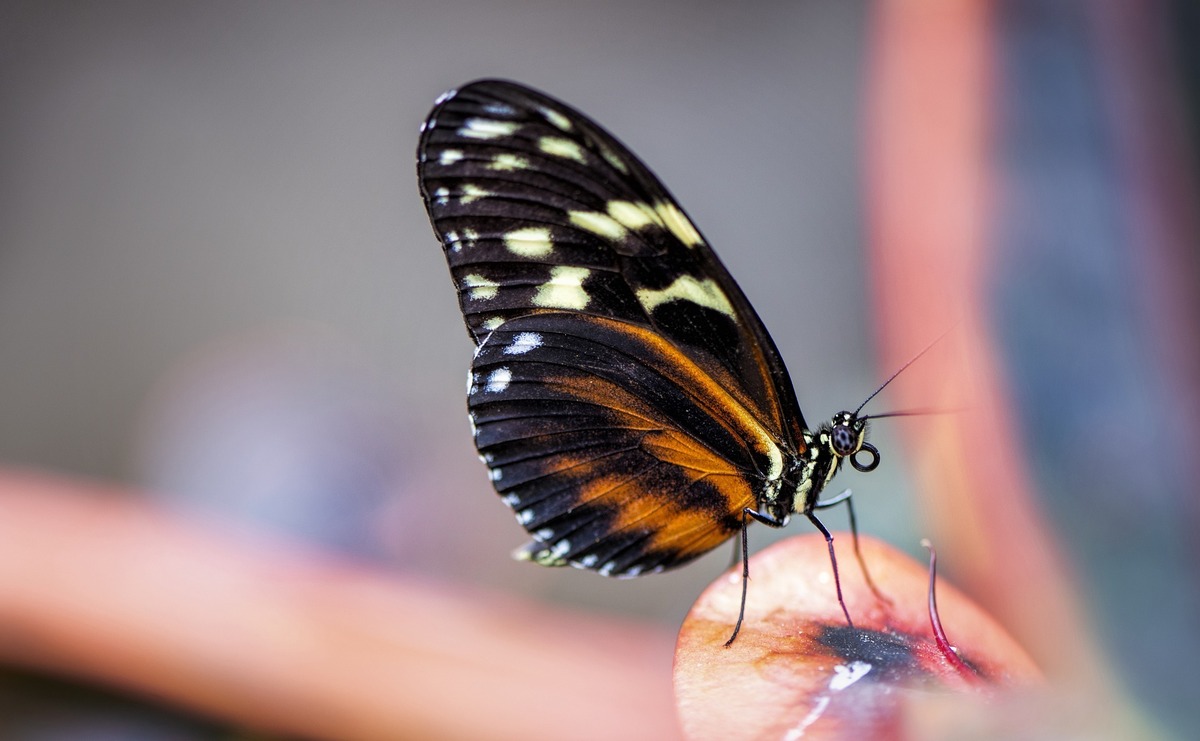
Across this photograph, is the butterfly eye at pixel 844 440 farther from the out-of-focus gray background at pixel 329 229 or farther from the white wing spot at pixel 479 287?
the out-of-focus gray background at pixel 329 229

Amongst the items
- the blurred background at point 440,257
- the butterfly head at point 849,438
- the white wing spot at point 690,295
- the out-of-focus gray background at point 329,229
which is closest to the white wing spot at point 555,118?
the white wing spot at point 690,295

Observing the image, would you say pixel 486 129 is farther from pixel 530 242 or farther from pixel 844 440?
pixel 844 440

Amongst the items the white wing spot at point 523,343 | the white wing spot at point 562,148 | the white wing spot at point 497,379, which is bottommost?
the white wing spot at point 497,379

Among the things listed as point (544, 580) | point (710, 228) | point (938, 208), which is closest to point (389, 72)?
point (710, 228)

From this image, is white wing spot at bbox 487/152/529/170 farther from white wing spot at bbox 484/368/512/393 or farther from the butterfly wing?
white wing spot at bbox 484/368/512/393

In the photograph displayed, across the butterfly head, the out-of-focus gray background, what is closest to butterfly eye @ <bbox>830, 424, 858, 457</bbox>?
the butterfly head
